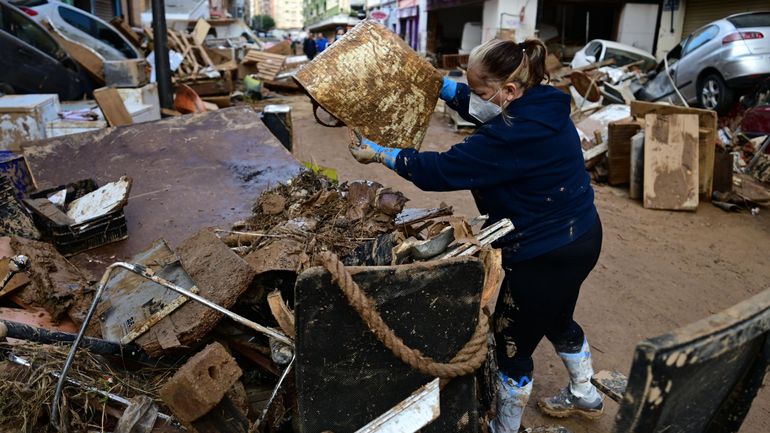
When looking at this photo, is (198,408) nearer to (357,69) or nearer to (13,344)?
(13,344)

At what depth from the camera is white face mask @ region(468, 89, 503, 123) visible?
215 cm

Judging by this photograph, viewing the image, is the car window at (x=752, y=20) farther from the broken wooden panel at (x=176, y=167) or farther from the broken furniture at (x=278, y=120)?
the broken wooden panel at (x=176, y=167)

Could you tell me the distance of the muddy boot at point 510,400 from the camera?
2.42 meters

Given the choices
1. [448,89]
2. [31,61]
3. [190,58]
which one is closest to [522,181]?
[448,89]

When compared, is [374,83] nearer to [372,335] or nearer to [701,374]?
[372,335]

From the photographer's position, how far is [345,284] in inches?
57.2

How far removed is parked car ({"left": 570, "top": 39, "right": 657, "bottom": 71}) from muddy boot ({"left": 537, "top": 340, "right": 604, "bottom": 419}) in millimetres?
11966

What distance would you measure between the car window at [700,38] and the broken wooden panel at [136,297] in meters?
10.3

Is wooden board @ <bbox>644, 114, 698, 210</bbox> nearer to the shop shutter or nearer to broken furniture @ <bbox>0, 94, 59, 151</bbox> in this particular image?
broken furniture @ <bbox>0, 94, 59, 151</bbox>

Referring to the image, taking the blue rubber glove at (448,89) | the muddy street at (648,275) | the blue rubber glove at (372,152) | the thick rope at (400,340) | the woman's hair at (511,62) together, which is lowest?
the muddy street at (648,275)

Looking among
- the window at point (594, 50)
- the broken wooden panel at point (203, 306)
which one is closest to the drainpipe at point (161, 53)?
the broken wooden panel at point (203, 306)

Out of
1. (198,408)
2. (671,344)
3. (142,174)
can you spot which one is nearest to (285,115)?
(142,174)

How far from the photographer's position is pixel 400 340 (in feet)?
5.21

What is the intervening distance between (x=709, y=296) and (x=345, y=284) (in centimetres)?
396
